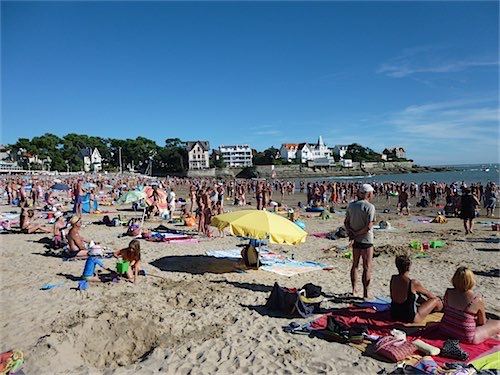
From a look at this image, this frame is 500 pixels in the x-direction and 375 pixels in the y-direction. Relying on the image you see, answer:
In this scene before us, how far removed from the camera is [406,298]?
465 cm

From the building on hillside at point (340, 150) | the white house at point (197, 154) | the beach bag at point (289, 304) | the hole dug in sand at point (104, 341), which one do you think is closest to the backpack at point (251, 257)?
the beach bag at point (289, 304)

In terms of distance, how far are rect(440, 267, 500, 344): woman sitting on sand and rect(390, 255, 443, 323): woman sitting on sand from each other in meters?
0.46

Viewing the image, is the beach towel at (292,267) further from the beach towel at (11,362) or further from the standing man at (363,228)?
the beach towel at (11,362)

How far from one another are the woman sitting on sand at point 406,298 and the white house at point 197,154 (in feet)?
298

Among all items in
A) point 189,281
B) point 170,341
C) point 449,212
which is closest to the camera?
point 170,341

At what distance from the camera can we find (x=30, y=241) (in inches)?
402

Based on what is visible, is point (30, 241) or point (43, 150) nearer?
point (30, 241)

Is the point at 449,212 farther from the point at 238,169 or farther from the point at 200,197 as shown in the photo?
the point at 238,169

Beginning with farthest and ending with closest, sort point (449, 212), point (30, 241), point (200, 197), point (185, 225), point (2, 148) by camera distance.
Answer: point (2, 148) < point (449, 212) < point (185, 225) < point (200, 197) < point (30, 241)

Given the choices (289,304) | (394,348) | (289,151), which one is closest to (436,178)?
(289,151)

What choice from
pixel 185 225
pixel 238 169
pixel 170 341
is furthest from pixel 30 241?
pixel 238 169

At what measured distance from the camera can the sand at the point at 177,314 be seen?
3934mm

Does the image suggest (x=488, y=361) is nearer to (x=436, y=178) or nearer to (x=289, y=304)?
(x=289, y=304)

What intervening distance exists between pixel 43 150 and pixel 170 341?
82206 millimetres
